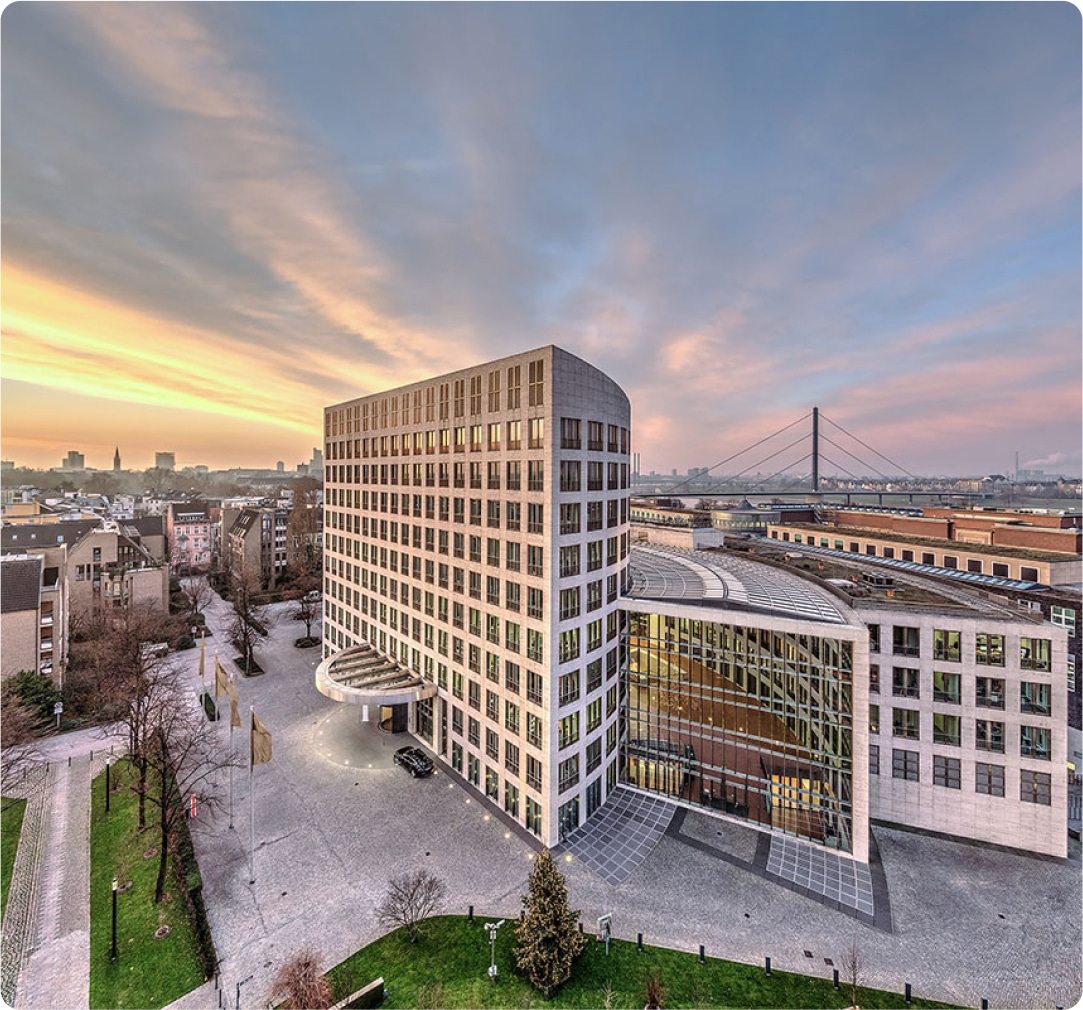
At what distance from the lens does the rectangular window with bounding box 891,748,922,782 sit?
1145 inches

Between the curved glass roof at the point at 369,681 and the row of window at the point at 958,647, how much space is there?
31.4 m

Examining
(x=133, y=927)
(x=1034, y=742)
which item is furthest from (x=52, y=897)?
(x=1034, y=742)

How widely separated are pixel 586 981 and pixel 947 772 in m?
24.2

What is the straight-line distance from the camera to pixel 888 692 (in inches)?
1161

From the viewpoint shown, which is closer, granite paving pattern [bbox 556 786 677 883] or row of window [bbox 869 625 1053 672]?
granite paving pattern [bbox 556 786 677 883]

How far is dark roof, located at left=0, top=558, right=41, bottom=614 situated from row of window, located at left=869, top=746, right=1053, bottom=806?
66145 mm

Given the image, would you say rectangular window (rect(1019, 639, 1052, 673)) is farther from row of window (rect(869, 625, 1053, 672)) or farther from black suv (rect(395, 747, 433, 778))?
black suv (rect(395, 747, 433, 778))

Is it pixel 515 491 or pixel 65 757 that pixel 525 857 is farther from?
pixel 65 757

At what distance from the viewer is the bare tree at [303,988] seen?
1700 centimetres

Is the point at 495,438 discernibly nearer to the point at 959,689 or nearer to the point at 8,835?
the point at 959,689

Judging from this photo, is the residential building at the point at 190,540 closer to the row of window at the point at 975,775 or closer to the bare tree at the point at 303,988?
the bare tree at the point at 303,988

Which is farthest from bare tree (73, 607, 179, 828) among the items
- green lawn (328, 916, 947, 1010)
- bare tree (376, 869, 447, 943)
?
green lawn (328, 916, 947, 1010)

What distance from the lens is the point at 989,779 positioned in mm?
27781

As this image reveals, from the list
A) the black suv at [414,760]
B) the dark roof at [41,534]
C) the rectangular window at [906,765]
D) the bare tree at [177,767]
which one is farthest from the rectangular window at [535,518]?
the dark roof at [41,534]
